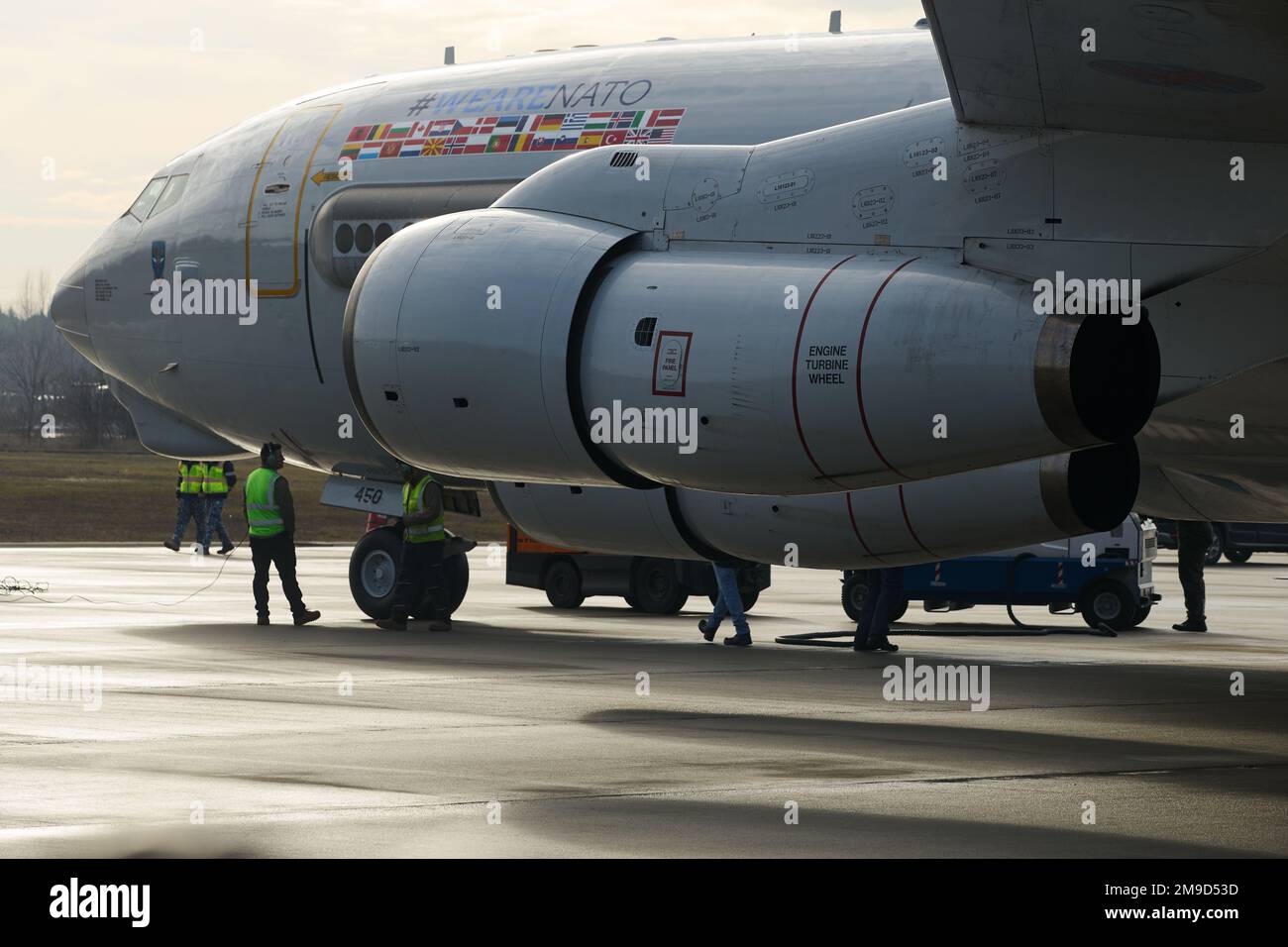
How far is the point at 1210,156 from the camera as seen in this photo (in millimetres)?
11273

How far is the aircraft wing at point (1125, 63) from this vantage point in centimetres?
1008

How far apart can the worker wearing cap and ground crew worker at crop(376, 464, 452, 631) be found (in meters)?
18.3

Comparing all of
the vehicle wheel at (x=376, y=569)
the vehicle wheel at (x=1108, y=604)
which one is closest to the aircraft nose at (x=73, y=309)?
the vehicle wheel at (x=376, y=569)

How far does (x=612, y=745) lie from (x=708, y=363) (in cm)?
279

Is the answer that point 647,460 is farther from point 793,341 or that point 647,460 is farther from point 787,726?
point 787,726

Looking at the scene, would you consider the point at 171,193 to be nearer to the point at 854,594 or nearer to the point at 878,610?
the point at 878,610

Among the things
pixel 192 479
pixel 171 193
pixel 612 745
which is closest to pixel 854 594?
pixel 171 193

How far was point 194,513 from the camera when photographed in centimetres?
3991

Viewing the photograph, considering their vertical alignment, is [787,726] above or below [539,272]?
below

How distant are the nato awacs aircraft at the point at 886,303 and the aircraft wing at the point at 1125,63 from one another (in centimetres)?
2

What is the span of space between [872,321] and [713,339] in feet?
3.51

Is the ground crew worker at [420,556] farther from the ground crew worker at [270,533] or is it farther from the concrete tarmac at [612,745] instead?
the ground crew worker at [270,533]
